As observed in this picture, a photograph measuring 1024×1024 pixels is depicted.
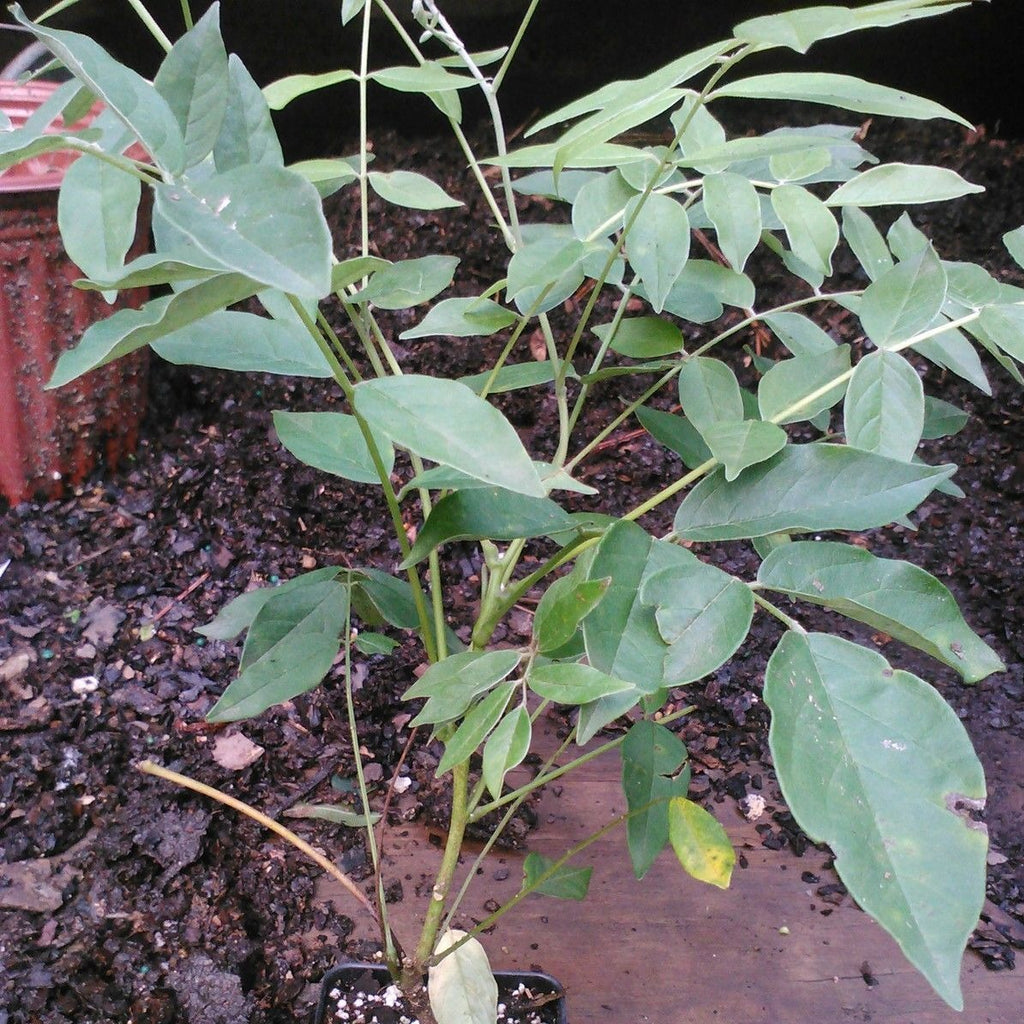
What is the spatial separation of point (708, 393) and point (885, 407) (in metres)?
0.15

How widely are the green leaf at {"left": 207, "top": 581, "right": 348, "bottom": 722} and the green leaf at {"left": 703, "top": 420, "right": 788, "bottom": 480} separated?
1.14ft

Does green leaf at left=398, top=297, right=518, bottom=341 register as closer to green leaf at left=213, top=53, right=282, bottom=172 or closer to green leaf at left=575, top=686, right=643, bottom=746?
green leaf at left=213, top=53, right=282, bottom=172

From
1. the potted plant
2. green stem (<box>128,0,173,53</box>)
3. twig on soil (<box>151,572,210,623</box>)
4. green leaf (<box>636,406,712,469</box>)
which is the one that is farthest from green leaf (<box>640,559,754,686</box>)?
twig on soil (<box>151,572,210,623</box>)

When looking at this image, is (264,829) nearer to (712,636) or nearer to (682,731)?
(682,731)

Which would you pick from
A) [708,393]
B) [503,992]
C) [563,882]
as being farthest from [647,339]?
[503,992]

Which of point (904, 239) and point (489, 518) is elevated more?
point (904, 239)

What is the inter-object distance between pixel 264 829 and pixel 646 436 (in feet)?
3.08

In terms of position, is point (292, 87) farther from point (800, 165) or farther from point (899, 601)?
point (899, 601)

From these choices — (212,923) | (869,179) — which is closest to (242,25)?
(869,179)

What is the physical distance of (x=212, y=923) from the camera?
0.90 meters

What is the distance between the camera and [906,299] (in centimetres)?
54

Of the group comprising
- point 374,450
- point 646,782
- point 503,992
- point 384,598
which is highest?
point 374,450

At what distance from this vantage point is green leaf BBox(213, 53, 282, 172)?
474mm

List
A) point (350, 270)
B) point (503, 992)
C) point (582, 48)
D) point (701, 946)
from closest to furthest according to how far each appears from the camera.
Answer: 1. point (350, 270)
2. point (503, 992)
3. point (701, 946)
4. point (582, 48)
